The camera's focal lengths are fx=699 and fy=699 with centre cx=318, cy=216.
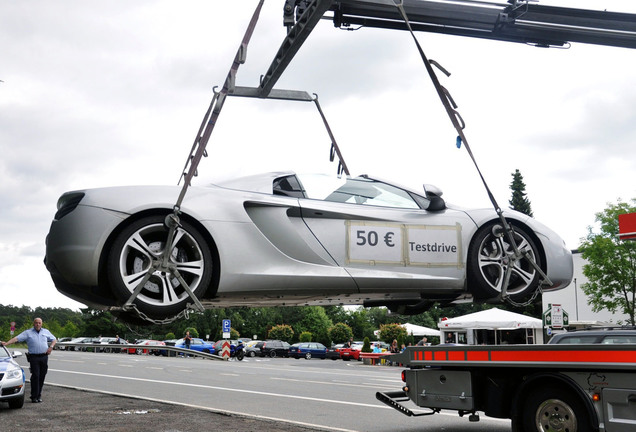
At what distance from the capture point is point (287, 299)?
17.1 ft

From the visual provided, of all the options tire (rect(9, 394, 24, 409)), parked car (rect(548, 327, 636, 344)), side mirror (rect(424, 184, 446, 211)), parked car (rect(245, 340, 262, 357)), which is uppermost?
side mirror (rect(424, 184, 446, 211))

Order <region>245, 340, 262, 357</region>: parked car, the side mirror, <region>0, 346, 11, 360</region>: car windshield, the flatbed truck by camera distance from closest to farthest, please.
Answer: the side mirror < the flatbed truck < <region>0, 346, 11, 360</region>: car windshield < <region>245, 340, 262, 357</region>: parked car

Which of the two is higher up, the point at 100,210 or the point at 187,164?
the point at 187,164

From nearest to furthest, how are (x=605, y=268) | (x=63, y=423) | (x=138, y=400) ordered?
(x=63, y=423)
(x=138, y=400)
(x=605, y=268)

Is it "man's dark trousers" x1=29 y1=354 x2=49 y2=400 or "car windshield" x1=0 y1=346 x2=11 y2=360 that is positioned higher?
"car windshield" x1=0 y1=346 x2=11 y2=360

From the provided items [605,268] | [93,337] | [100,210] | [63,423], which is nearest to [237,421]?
[63,423]

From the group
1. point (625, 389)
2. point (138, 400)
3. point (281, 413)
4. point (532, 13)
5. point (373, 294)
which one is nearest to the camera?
point (373, 294)

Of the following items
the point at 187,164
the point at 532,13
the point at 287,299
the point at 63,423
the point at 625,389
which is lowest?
the point at 63,423

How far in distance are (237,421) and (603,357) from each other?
17.1 ft

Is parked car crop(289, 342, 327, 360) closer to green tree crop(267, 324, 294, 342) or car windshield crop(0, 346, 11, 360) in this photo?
green tree crop(267, 324, 294, 342)

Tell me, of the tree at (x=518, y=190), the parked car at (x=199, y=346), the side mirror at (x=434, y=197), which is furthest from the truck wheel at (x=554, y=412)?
the tree at (x=518, y=190)

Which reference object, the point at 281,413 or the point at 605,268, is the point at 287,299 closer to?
the point at 281,413

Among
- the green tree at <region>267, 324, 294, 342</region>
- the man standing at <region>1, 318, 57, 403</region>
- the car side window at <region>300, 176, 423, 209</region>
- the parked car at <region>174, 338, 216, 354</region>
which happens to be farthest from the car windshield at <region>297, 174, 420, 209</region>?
the green tree at <region>267, 324, 294, 342</region>

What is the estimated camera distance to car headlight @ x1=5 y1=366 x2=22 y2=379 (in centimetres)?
1180
